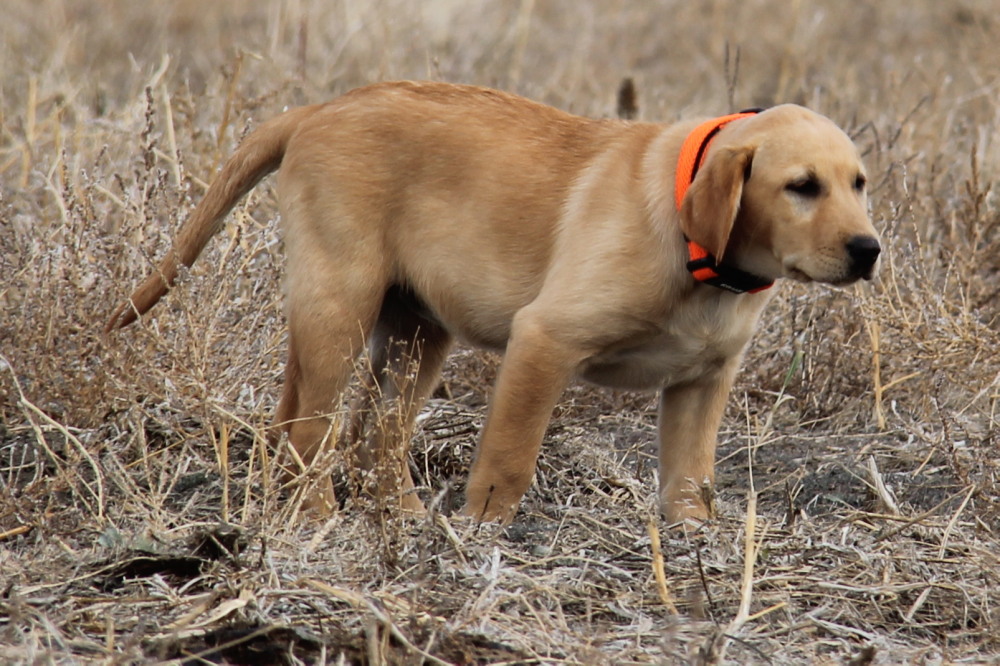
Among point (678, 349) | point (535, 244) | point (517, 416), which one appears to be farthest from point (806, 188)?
point (517, 416)

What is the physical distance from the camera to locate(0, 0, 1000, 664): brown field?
292cm

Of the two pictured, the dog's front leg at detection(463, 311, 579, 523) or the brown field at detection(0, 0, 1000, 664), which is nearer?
the brown field at detection(0, 0, 1000, 664)

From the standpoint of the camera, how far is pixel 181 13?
9555 millimetres

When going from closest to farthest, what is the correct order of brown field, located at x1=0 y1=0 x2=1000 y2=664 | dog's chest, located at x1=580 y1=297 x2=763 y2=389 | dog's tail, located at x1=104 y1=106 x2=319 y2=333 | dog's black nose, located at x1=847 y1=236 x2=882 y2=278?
brown field, located at x1=0 y1=0 x2=1000 y2=664, dog's black nose, located at x1=847 y1=236 x2=882 y2=278, dog's chest, located at x1=580 y1=297 x2=763 y2=389, dog's tail, located at x1=104 y1=106 x2=319 y2=333

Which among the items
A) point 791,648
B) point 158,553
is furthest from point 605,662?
point 158,553

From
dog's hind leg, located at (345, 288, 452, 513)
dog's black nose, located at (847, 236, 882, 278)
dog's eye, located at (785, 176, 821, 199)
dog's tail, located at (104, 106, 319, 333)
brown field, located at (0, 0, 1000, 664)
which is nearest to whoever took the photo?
brown field, located at (0, 0, 1000, 664)

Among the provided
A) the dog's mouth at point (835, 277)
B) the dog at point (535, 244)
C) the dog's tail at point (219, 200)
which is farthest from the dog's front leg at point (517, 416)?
the dog's tail at point (219, 200)

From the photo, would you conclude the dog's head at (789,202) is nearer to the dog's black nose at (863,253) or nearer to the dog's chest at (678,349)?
the dog's black nose at (863,253)

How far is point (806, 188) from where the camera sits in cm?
329

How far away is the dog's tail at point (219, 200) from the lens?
12.5ft

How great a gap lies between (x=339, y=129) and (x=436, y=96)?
31 centimetres

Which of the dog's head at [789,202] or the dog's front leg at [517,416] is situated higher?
the dog's head at [789,202]

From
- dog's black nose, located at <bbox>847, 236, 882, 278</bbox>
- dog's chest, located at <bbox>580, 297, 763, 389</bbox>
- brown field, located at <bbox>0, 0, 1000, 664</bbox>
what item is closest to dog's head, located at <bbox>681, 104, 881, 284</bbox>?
dog's black nose, located at <bbox>847, 236, 882, 278</bbox>

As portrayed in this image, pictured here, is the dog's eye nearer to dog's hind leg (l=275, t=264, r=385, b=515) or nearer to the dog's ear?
the dog's ear
